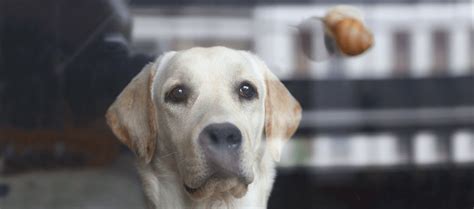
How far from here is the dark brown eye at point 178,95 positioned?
2248 millimetres

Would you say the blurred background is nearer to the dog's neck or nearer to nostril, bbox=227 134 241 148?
the dog's neck

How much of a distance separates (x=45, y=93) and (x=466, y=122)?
4.55 feet

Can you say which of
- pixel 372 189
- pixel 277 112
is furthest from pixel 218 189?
pixel 372 189

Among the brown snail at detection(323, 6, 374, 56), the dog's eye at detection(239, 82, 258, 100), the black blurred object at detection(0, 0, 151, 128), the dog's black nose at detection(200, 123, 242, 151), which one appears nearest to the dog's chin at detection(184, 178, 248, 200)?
the dog's black nose at detection(200, 123, 242, 151)

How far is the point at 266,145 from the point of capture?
2.35 metres

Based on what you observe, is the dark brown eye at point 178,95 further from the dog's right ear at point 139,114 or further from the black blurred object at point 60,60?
the black blurred object at point 60,60

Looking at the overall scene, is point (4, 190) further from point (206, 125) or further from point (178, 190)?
point (206, 125)

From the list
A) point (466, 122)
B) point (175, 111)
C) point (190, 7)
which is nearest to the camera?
point (175, 111)

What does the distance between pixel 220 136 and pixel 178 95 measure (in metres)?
0.19

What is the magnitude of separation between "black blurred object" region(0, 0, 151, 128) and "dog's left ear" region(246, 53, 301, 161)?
38 cm

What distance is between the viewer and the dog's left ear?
7.64ft

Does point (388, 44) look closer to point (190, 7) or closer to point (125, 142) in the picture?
point (190, 7)

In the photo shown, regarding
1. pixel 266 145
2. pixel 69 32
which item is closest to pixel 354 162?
pixel 266 145

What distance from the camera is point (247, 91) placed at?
228 cm
